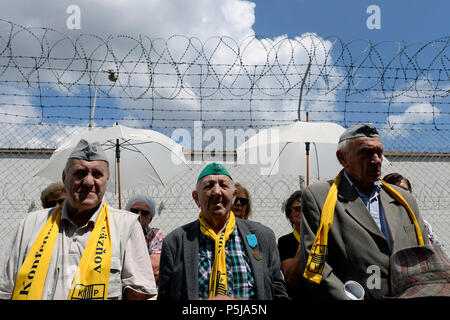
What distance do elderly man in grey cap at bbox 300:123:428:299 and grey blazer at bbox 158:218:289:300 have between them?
22 cm

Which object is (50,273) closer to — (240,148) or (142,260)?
(142,260)

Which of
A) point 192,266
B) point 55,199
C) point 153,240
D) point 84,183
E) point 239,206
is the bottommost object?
point 153,240

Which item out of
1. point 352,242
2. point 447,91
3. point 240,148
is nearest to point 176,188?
point 240,148

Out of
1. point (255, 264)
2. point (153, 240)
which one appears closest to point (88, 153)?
point (255, 264)

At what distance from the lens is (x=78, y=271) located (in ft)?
6.19

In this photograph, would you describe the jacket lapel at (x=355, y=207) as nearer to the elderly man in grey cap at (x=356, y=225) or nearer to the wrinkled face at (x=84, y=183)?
the elderly man in grey cap at (x=356, y=225)

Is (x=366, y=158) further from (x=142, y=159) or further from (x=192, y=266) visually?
(x=142, y=159)

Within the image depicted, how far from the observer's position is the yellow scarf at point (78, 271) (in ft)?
6.09

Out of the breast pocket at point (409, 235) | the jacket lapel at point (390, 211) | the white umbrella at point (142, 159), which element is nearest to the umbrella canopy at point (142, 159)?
the white umbrella at point (142, 159)

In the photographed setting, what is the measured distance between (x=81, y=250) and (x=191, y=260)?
63cm

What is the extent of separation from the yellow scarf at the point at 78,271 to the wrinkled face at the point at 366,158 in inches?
62.0

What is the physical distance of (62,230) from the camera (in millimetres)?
2053

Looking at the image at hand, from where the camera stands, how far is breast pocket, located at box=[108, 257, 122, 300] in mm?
1925
